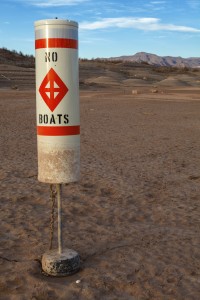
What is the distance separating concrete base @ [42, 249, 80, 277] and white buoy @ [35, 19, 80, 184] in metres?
0.54

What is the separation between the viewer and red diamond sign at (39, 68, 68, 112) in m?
3.16

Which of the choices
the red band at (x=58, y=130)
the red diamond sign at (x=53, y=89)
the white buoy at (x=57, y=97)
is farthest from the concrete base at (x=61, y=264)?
the red diamond sign at (x=53, y=89)

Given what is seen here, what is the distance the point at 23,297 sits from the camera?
9.98 feet

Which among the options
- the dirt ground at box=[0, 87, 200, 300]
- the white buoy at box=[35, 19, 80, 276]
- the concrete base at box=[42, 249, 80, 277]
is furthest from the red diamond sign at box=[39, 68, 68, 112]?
the dirt ground at box=[0, 87, 200, 300]

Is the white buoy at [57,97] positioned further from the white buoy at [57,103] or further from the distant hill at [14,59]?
the distant hill at [14,59]

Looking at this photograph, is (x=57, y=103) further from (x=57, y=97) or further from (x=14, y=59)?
(x=14, y=59)

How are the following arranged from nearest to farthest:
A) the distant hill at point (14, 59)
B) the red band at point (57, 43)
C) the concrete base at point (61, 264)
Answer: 1. the red band at point (57, 43)
2. the concrete base at point (61, 264)
3. the distant hill at point (14, 59)

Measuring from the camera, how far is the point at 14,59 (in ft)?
147

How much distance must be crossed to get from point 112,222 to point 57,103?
1665 mm

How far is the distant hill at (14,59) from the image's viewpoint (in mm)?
41375

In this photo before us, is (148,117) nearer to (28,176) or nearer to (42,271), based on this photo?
(28,176)

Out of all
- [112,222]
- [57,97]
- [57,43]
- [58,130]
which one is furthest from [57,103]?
[112,222]

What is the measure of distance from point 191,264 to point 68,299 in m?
1.02

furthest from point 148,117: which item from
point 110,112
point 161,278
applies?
point 161,278
